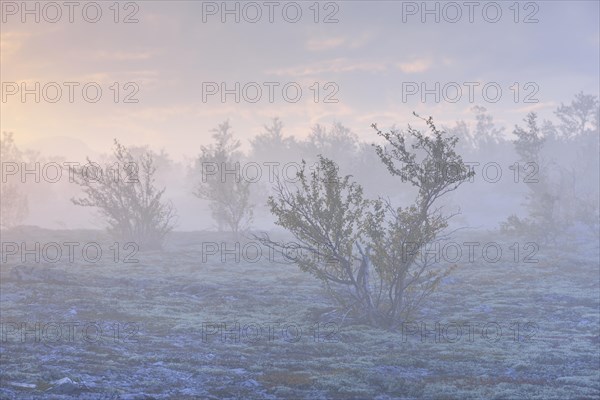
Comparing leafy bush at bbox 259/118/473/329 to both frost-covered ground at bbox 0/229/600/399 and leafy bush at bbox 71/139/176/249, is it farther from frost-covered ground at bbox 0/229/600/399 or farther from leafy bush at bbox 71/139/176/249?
leafy bush at bbox 71/139/176/249

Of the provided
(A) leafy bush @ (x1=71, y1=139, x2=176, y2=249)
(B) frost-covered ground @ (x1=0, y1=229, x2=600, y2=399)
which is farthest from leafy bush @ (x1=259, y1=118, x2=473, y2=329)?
(A) leafy bush @ (x1=71, y1=139, x2=176, y2=249)

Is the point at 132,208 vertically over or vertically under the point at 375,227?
over

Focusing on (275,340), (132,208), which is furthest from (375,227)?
(132,208)

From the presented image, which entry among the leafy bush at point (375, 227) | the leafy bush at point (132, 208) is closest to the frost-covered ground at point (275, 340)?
the leafy bush at point (375, 227)

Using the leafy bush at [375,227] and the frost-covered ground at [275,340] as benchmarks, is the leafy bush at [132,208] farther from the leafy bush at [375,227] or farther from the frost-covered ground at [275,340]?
the leafy bush at [375,227]

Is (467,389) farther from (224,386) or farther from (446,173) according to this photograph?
(446,173)

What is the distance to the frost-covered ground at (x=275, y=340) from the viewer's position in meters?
10.9

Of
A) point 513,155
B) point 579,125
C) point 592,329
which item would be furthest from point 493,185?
point 592,329

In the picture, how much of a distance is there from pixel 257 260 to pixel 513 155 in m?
68.7

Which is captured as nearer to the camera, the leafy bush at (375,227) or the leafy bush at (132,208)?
the leafy bush at (375,227)

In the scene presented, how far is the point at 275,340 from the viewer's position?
15.4 m

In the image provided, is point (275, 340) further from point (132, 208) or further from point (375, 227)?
point (132, 208)

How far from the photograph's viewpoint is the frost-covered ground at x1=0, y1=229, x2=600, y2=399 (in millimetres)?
10930

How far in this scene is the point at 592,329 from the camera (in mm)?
16953
